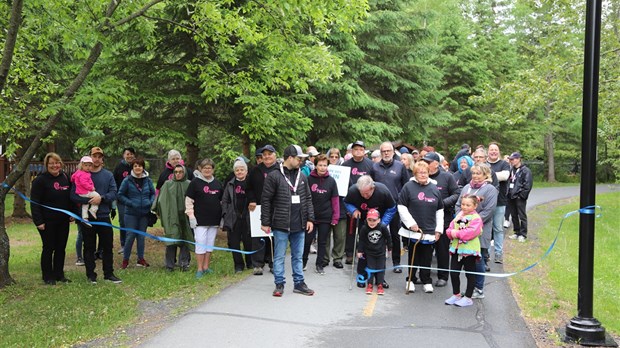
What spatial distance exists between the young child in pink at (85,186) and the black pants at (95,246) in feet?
0.59

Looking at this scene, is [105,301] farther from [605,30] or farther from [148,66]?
[605,30]

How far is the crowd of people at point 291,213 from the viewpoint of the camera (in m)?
7.56

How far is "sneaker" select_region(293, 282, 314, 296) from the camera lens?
7.66 meters

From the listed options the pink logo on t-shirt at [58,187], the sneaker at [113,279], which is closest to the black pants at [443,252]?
the sneaker at [113,279]

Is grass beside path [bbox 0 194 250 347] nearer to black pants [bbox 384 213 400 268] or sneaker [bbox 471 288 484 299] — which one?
black pants [bbox 384 213 400 268]

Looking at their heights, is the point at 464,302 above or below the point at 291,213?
below

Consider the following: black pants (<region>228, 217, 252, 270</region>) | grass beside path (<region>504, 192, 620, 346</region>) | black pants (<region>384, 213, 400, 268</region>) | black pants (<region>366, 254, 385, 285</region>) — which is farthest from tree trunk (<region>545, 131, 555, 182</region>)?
black pants (<region>366, 254, 385, 285</region>)

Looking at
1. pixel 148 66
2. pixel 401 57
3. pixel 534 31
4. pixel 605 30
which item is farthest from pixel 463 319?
pixel 534 31

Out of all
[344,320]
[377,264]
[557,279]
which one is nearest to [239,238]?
[377,264]

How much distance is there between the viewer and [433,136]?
1323 inches

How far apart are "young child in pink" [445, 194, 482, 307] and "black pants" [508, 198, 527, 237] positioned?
5697mm

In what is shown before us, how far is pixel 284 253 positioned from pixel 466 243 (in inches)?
94.5

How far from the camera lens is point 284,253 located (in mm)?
7641

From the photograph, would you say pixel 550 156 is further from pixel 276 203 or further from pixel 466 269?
pixel 276 203
